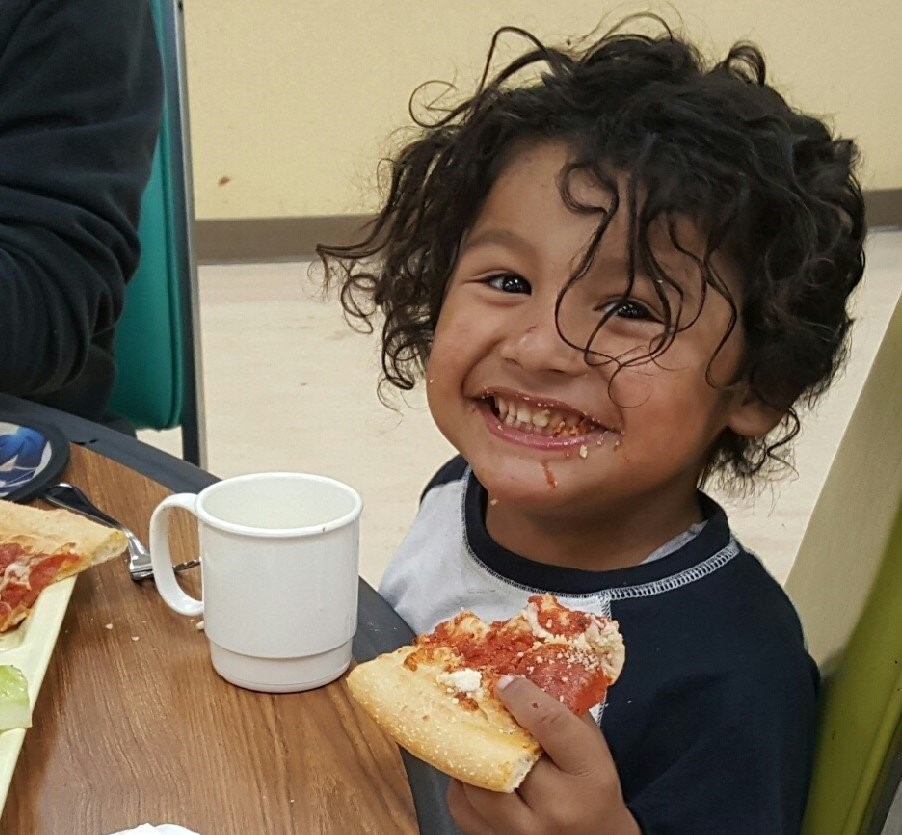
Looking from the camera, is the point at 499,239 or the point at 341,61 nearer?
the point at 499,239

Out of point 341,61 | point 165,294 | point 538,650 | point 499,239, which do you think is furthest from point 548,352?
point 341,61

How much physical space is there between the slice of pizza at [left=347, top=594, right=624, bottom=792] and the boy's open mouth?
18 cm

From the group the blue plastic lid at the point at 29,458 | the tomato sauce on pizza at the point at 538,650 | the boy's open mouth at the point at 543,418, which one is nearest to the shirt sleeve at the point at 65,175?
the blue plastic lid at the point at 29,458

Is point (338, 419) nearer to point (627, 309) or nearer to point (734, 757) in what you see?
point (627, 309)

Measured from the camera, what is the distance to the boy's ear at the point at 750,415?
3.12 ft

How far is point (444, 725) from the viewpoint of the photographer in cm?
63

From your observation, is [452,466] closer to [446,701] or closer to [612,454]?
[612,454]

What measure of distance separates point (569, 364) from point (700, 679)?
25 centimetres

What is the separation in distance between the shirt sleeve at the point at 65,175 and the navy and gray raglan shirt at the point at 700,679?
2.06 feet

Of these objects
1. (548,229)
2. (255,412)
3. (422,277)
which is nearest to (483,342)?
(548,229)

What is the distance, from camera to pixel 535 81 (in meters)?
1.04

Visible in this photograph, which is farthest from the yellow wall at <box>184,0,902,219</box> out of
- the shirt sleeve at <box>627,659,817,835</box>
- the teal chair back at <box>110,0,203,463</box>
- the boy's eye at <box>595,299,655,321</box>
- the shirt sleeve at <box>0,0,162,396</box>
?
the shirt sleeve at <box>627,659,817,835</box>

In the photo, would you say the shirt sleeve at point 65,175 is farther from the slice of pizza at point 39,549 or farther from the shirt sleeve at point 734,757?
the shirt sleeve at point 734,757

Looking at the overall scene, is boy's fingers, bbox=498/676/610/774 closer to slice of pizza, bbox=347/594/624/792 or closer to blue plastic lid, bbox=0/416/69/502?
slice of pizza, bbox=347/594/624/792
